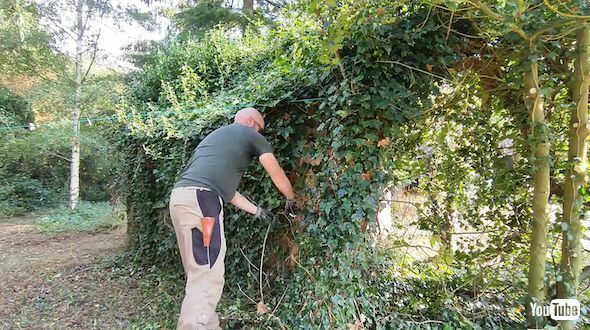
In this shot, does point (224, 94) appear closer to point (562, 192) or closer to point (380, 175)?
point (380, 175)

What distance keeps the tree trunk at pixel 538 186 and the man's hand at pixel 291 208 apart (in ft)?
5.42

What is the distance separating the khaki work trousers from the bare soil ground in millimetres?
1106

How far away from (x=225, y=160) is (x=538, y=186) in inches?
83.3

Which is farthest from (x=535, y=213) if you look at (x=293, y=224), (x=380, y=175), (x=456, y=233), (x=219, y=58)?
(x=219, y=58)

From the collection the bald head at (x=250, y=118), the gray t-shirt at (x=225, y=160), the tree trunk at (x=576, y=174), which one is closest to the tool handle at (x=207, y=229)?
the gray t-shirt at (x=225, y=160)

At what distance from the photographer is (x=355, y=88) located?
2.46 meters

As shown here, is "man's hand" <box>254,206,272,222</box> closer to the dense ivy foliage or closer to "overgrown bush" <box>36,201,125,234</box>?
the dense ivy foliage

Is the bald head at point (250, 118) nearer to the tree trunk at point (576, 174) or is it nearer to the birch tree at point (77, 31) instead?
the tree trunk at point (576, 174)

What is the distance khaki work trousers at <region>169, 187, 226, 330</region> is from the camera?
244cm

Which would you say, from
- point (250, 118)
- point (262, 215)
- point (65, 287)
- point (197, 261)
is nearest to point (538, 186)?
point (262, 215)

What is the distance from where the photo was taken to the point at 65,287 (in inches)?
161

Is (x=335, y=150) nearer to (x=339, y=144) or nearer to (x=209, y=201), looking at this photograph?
(x=339, y=144)

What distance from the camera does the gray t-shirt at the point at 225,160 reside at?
2.55m

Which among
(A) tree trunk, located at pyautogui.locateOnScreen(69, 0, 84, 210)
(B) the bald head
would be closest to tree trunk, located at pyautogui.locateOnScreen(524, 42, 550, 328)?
(B) the bald head
